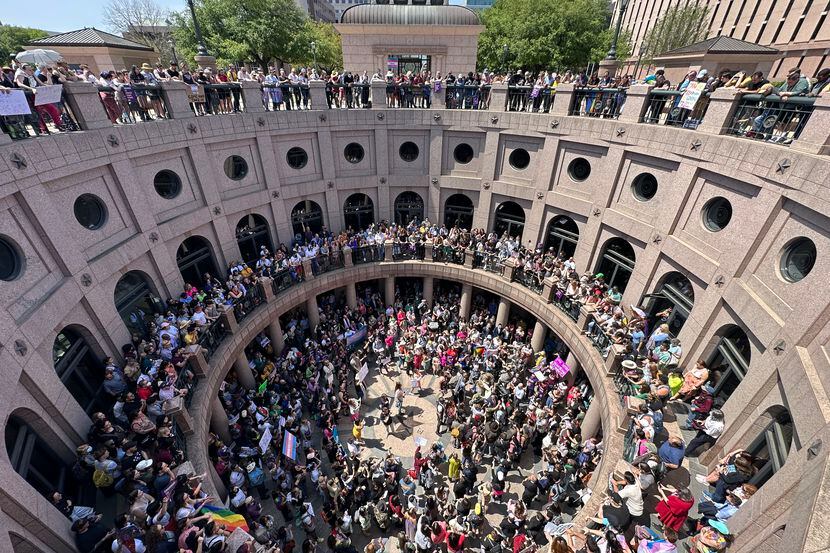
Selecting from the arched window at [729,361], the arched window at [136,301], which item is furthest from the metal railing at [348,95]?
the arched window at [729,361]

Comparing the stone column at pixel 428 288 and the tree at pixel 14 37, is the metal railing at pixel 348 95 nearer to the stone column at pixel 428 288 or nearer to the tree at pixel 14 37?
the stone column at pixel 428 288

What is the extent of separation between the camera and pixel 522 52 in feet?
107

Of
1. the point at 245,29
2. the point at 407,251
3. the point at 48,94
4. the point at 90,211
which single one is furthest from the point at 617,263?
the point at 245,29

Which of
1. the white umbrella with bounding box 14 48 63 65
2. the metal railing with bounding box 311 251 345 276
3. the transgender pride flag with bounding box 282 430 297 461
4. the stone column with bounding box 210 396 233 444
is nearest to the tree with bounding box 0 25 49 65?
the white umbrella with bounding box 14 48 63 65

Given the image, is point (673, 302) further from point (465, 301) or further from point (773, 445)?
point (465, 301)

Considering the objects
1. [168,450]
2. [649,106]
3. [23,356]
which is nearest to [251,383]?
[168,450]

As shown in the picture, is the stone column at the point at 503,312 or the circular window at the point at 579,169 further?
the stone column at the point at 503,312

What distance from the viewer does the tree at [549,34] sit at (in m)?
31.9

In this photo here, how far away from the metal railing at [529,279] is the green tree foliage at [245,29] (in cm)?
2900

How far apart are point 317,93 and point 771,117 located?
18.4 meters

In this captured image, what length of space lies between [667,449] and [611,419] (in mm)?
2278

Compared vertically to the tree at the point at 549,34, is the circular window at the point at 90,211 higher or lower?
lower

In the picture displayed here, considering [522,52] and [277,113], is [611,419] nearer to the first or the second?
[277,113]

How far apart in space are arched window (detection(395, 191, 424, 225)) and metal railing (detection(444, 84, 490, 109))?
18.3 feet
